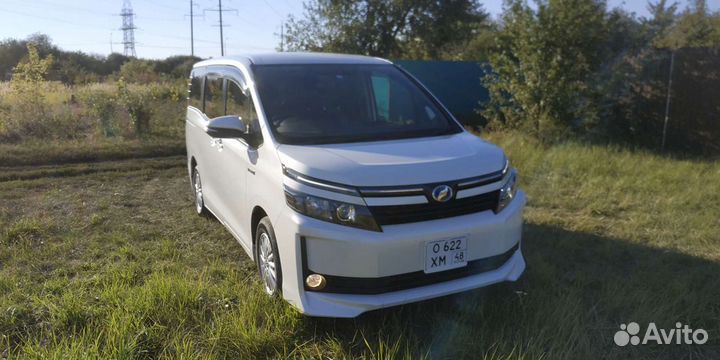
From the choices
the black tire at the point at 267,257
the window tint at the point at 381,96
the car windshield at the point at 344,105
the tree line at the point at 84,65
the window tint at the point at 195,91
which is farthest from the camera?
the tree line at the point at 84,65

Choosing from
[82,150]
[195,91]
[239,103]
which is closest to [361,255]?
[239,103]

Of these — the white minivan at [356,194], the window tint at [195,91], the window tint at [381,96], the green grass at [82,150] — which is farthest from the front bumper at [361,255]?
the green grass at [82,150]

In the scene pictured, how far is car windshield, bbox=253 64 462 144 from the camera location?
3609 millimetres

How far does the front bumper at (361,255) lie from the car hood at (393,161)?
0.25m

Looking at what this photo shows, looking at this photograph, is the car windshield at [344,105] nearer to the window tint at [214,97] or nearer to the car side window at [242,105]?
the car side window at [242,105]

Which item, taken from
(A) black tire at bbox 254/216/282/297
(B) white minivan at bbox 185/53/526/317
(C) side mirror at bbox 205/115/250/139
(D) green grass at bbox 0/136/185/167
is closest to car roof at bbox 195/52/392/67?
(B) white minivan at bbox 185/53/526/317

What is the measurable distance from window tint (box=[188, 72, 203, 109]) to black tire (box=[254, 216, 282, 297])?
2.42m

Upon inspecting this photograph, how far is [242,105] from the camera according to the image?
4051 mm

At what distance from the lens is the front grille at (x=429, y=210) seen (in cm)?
289

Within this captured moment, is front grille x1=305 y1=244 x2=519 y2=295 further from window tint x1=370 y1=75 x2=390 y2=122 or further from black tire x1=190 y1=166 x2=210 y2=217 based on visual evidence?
black tire x1=190 y1=166 x2=210 y2=217

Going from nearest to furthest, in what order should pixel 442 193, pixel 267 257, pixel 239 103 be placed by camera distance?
pixel 442 193
pixel 267 257
pixel 239 103

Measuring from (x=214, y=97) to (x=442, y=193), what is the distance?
2.74m

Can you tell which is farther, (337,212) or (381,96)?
(381,96)

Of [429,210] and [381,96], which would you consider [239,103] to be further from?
[429,210]
